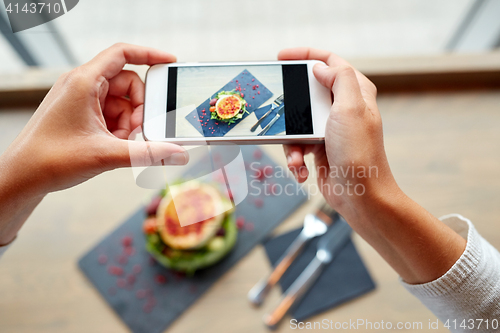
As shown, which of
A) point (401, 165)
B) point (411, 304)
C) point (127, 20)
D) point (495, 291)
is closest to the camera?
point (495, 291)

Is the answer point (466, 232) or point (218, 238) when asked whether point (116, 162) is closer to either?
point (218, 238)

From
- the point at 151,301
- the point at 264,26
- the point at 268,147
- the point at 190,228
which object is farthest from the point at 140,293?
the point at 264,26

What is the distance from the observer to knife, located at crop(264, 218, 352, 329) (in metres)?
0.68

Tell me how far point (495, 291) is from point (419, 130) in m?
0.46

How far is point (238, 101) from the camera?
569 mm

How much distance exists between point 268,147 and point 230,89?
0.90ft

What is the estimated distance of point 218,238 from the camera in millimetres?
708

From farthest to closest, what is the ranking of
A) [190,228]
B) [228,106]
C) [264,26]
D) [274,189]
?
[264,26]
[274,189]
[190,228]
[228,106]

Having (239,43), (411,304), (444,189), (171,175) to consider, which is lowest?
(411,304)

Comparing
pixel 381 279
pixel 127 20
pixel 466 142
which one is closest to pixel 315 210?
pixel 381 279

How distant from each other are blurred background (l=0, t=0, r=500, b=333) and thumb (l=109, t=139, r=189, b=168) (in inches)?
12.4

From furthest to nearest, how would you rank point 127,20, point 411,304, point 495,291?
point 127,20 < point 411,304 < point 495,291

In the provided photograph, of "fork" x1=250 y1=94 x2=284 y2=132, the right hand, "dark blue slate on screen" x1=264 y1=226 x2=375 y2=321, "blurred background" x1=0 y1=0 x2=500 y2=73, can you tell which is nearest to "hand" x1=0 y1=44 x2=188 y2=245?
"fork" x1=250 y1=94 x2=284 y2=132

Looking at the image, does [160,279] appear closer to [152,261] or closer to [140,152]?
[152,261]
